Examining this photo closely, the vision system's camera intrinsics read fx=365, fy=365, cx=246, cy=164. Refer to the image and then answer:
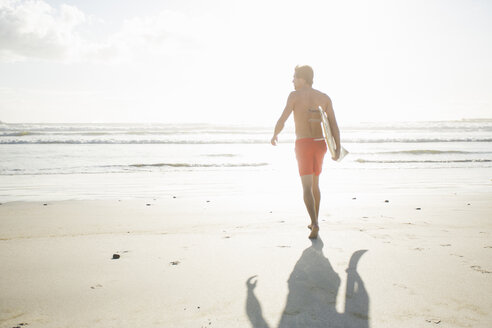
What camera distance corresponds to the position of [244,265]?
3.23 m

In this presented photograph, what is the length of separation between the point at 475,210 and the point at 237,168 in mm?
7413

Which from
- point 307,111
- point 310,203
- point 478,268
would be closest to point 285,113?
point 307,111

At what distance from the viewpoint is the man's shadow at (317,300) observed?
2.21 meters

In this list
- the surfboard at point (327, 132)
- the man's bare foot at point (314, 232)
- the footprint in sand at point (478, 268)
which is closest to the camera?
the footprint in sand at point (478, 268)

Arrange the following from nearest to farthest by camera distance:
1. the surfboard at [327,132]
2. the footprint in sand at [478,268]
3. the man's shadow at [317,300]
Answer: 1. the man's shadow at [317,300]
2. the footprint in sand at [478,268]
3. the surfboard at [327,132]

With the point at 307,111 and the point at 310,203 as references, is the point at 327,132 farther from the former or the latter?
the point at 310,203

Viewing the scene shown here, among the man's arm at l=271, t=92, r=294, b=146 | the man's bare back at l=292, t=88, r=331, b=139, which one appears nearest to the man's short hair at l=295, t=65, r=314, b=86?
the man's bare back at l=292, t=88, r=331, b=139

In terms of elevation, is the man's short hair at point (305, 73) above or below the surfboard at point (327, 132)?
above

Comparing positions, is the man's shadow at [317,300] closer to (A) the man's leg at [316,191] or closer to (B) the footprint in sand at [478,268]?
(B) the footprint in sand at [478,268]

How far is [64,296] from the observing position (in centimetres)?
258

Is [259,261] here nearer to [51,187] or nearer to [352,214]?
[352,214]

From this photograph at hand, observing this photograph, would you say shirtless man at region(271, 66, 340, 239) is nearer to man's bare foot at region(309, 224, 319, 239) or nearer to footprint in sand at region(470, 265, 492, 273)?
man's bare foot at region(309, 224, 319, 239)

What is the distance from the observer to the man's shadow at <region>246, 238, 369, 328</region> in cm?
221

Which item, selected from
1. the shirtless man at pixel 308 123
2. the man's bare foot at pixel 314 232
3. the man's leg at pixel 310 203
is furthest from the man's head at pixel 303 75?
the man's bare foot at pixel 314 232
